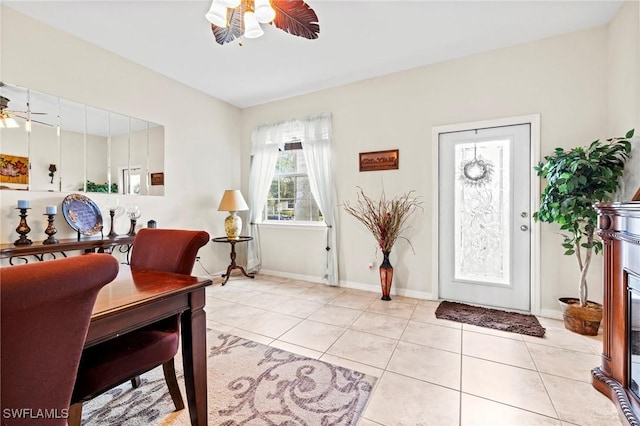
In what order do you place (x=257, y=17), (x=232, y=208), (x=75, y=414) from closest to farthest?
(x=75, y=414)
(x=257, y=17)
(x=232, y=208)

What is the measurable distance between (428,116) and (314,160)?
1.55 metres

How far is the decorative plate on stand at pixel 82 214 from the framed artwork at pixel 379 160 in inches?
118

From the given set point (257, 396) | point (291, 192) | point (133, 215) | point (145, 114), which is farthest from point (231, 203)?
point (257, 396)

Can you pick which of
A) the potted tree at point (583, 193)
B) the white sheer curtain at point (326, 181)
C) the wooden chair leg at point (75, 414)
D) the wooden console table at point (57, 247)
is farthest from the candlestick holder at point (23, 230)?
the potted tree at point (583, 193)

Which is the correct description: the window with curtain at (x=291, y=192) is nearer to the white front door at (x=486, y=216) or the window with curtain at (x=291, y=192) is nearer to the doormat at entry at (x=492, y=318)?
the white front door at (x=486, y=216)

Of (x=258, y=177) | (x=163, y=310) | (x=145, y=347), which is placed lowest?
(x=145, y=347)

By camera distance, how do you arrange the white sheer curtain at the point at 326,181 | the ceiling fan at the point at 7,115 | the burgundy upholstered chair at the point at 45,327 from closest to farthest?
the burgundy upholstered chair at the point at 45,327 < the ceiling fan at the point at 7,115 < the white sheer curtain at the point at 326,181

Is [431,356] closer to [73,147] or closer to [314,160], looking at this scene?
[314,160]

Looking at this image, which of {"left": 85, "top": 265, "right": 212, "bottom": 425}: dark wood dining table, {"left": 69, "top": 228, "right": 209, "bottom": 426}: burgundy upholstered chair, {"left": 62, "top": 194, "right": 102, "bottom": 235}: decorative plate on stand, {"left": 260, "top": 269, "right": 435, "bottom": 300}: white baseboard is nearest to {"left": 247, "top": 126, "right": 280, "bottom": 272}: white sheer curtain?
{"left": 260, "top": 269, "right": 435, "bottom": 300}: white baseboard

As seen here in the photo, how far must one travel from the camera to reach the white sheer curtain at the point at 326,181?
376cm

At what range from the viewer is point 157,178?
11.2 ft

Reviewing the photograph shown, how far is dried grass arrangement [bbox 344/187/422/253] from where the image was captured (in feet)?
10.6

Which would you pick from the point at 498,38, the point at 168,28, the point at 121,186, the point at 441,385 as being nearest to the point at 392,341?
the point at 441,385

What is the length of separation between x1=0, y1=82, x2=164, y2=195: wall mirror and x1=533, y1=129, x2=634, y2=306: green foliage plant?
4.15 metres
